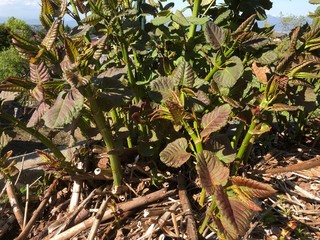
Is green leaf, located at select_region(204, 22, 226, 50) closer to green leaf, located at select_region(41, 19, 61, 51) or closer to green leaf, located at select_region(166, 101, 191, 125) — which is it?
green leaf, located at select_region(166, 101, 191, 125)

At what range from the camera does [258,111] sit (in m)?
1.13

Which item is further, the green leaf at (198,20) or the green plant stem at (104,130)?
the green leaf at (198,20)

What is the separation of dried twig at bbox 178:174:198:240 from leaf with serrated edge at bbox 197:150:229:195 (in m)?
0.26

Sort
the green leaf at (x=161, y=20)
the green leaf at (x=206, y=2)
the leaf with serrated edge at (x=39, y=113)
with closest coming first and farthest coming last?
the leaf with serrated edge at (x=39, y=113)
the green leaf at (x=161, y=20)
the green leaf at (x=206, y=2)

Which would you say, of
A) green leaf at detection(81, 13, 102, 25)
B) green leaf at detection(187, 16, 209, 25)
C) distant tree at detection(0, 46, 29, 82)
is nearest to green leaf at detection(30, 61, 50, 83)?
green leaf at detection(81, 13, 102, 25)

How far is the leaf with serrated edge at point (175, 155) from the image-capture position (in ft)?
3.56

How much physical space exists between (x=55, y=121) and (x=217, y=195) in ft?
1.58

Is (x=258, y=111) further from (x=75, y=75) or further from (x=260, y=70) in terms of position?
(x=75, y=75)

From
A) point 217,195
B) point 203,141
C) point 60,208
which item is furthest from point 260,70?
point 60,208

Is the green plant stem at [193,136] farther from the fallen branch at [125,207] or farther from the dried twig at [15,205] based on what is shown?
the dried twig at [15,205]

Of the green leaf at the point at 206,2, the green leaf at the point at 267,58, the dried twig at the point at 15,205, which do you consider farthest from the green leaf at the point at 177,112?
the dried twig at the point at 15,205

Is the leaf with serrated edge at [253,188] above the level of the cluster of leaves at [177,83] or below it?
below

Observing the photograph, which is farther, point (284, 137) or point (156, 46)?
point (284, 137)

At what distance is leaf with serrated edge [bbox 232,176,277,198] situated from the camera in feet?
3.01
